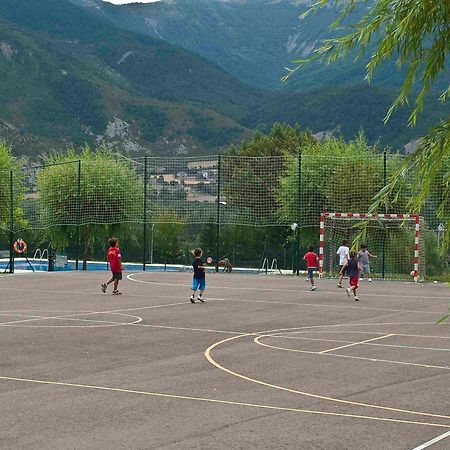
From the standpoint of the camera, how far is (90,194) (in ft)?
170

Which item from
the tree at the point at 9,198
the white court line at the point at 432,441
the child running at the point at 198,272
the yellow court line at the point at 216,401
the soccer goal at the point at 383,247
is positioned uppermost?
the tree at the point at 9,198

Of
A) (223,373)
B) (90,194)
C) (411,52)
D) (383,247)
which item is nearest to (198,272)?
(223,373)

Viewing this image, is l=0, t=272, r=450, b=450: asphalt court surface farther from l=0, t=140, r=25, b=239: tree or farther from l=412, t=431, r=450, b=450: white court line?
l=0, t=140, r=25, b=239: tree

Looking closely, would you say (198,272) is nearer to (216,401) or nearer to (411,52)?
(216,401)

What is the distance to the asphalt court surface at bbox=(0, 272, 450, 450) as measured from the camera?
10.9m

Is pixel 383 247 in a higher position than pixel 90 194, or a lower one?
lower

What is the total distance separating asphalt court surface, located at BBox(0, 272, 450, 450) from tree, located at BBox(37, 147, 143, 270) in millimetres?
22578

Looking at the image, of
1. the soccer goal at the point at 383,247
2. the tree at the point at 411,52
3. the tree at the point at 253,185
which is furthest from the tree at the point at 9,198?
the tree at the point at 411,52

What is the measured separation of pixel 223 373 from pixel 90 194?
3740 centimetres

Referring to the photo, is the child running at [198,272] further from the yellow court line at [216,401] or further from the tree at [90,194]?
the tree at [90,194]

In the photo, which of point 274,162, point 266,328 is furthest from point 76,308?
point 274,162

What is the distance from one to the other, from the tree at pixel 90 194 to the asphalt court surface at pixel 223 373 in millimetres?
22578

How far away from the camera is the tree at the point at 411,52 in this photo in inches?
242

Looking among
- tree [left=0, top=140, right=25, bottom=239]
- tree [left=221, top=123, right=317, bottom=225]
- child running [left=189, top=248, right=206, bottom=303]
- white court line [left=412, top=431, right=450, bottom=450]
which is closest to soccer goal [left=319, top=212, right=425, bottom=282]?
tree [left=221, top=123, right=317, bottom=225]
